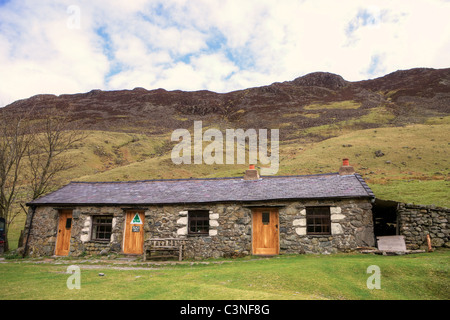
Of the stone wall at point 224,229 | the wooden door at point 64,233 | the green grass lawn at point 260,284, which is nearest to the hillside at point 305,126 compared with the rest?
the stone wall at point 224,229

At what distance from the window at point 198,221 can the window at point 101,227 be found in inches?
195

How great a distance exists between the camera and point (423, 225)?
14781 millimetres

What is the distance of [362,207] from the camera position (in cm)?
1505

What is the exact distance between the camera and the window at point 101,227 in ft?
58.9

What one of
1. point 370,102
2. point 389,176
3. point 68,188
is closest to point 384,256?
point 68,188

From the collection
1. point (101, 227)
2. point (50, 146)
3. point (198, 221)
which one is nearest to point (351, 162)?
point (198, 221)

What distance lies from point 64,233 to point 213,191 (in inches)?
373

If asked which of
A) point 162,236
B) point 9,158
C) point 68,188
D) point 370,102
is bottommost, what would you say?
point 162,236

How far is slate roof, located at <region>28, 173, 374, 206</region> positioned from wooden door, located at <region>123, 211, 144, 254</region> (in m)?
1.02

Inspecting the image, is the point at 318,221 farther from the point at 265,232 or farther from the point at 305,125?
the point at 305,125

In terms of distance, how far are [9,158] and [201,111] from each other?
104 metres

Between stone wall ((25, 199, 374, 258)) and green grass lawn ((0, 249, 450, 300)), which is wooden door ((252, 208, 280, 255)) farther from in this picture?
green grass lawn ((0, 249, 450, 300))

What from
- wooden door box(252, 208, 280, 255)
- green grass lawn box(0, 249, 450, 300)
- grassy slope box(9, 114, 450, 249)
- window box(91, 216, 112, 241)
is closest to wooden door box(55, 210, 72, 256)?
window box(91, 216, 112, 241)
